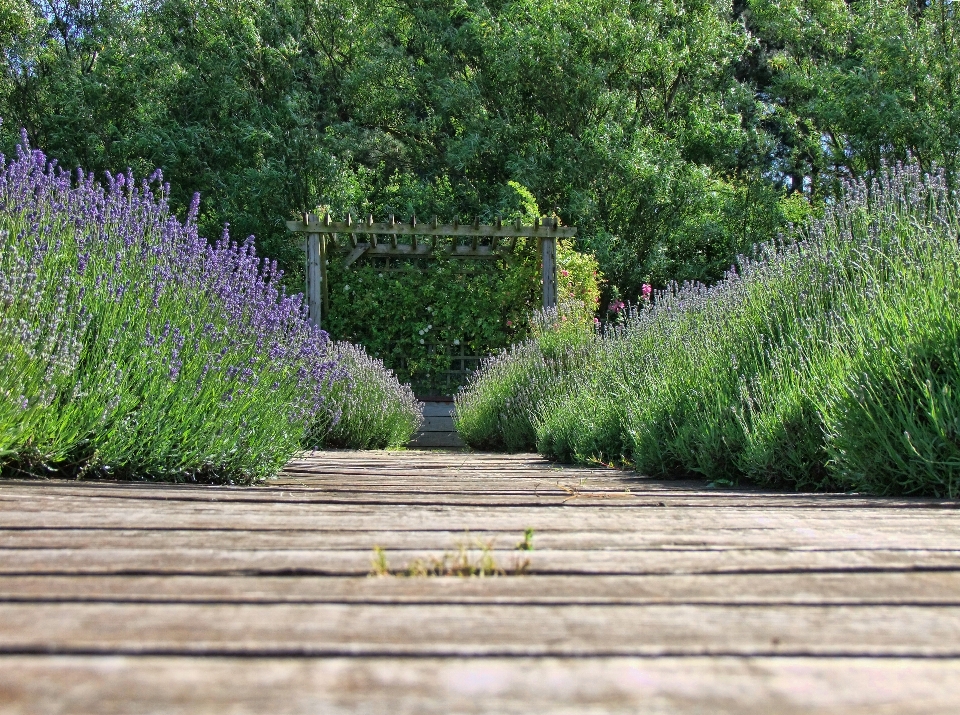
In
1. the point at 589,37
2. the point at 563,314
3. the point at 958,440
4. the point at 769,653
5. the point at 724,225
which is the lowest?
the point at 769,653

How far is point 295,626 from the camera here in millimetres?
1065

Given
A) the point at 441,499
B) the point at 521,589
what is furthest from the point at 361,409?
the point at 521,589

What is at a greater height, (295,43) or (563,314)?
(295,43)

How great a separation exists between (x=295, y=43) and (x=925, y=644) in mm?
17442

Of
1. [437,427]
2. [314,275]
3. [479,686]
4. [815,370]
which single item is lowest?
[479,686]

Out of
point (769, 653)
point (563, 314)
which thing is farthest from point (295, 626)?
point (563, 314)

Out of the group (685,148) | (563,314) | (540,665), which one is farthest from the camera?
(685,148)

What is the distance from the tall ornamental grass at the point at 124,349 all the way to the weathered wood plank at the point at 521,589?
4.97 ft

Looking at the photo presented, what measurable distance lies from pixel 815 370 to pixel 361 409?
465 cm

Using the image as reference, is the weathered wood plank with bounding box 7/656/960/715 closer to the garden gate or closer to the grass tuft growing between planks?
the grass tuft growing between planks

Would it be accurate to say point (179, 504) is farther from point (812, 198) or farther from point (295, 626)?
point (812, 198)

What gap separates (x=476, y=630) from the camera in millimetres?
1054

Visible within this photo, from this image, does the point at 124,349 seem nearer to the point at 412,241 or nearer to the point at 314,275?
the point at 314,275

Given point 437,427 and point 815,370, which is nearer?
point 815,370
